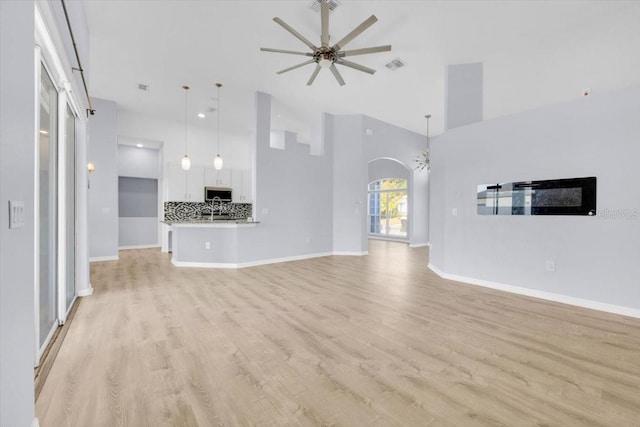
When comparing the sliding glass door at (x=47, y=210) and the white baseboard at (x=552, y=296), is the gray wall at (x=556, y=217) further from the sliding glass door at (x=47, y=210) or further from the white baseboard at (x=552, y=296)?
the sliding glass door at (x=47, y=210)

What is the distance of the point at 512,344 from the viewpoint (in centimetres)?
250

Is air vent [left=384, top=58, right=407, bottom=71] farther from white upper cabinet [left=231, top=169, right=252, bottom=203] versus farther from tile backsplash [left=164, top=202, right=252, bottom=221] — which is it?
tile backsplash [left=164, top=202, right=252, bottom=221]

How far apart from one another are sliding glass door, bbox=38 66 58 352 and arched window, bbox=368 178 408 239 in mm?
9422

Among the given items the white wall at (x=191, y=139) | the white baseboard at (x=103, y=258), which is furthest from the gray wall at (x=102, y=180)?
the white wall at (x=191, y=139)

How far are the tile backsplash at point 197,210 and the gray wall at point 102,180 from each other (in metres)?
1.39

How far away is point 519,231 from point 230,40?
5020mm

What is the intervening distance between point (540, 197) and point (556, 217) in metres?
0.32

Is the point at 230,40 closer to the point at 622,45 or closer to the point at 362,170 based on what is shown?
the point at 362,170

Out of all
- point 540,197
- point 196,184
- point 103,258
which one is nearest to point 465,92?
point 540,197

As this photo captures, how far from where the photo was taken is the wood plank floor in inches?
64.3

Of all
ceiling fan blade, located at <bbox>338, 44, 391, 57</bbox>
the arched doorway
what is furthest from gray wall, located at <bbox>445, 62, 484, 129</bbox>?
the arched doorway

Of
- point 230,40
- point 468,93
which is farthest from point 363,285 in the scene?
point 230,40
